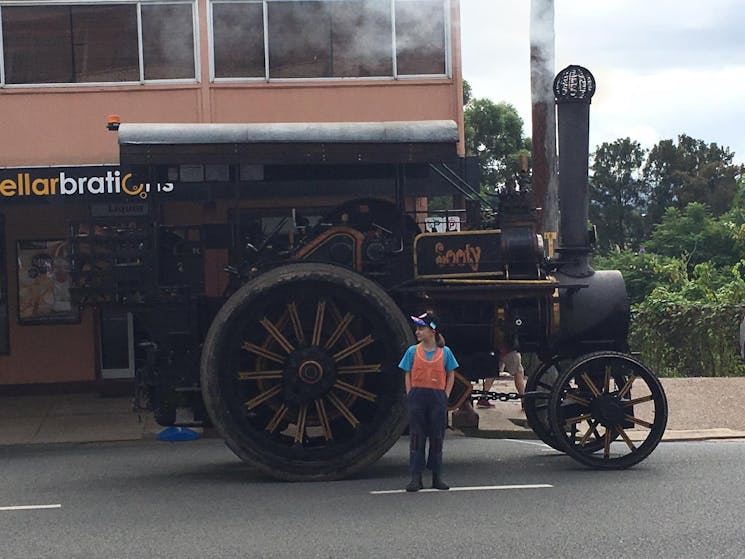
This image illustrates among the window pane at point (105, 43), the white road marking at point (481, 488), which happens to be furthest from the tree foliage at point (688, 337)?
the white road marking at point (481, 488)

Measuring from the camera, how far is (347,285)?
951 cm

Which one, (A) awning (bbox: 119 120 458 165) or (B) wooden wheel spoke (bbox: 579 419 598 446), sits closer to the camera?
(A) awning (bbox: 119 120 458 165)

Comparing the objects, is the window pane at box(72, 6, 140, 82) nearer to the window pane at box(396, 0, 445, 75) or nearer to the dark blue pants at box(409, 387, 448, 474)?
the window pane at box(396, 0, 445, 75)

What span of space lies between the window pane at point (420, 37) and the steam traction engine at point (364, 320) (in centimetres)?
644

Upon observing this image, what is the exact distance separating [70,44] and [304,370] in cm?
879

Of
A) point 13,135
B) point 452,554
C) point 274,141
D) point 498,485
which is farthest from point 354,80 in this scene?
point 452,554

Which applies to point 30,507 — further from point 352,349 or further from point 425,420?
point 425,420

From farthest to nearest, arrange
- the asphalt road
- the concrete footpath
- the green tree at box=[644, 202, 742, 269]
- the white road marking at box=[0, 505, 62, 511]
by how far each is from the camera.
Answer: the green tree at box=[644, 202, 742, 269], the concrete footpath, the white road marking at box=[0, 505, 62, 511], the asphalt road

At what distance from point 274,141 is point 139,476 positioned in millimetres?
2965

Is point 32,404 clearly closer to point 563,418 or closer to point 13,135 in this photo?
point 13,135

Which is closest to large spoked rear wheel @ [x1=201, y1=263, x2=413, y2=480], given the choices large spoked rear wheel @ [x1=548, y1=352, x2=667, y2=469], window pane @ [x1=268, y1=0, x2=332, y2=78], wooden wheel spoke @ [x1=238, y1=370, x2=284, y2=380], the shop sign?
wooden wheel spoke @ [x1=238, y1=370, x2=284, y2=380]

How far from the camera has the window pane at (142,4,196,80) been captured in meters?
16.7

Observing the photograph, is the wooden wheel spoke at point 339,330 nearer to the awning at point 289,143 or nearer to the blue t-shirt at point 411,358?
the blue t-shirt at point 411,358

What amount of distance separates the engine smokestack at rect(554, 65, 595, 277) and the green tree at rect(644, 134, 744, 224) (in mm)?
40908
